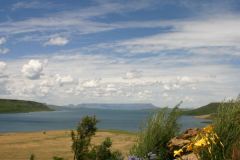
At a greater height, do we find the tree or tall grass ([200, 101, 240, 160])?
tall grass ([200, 101, 240, 160])

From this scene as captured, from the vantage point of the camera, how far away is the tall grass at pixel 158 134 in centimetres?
1130

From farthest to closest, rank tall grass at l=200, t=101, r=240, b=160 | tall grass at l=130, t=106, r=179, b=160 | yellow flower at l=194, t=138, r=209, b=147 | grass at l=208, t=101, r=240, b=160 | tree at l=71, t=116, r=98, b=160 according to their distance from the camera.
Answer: tree at l=71, t=116, r=98, b=160 → tall grass at l=130, t=106, r=179, b=160 → grass at l=208, t=101, r=240, b=160 → tall grass at l=200, t=101, r=240, b=160 → yellow flower at l=194, t=138, r=209, b=147

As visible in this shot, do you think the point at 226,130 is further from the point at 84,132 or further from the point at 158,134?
the point at 84,132

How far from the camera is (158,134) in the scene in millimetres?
11469

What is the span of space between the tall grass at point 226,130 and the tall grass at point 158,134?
2.23 metres

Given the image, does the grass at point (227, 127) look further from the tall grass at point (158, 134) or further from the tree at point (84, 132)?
the tree at point (84, 132)

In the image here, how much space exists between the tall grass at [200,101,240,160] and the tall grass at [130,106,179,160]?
7.32 feet

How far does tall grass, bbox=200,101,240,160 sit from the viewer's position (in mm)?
8273

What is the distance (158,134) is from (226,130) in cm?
279

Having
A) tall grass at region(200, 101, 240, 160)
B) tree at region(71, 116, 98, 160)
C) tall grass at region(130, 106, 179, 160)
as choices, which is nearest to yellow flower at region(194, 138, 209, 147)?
tall grass at region(200, 101, 240, 160)

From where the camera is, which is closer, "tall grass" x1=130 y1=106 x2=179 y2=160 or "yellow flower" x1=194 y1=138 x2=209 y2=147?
"yellow flower" x1=194 y1=138 x2=209 y2=147

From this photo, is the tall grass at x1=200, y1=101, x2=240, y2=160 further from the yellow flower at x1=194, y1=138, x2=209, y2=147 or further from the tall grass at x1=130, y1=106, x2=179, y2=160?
the tall grass at x1=130, y1=106, x2=179, y2=160

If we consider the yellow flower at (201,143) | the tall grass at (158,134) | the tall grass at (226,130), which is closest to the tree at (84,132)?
the tall grass at (158,134)

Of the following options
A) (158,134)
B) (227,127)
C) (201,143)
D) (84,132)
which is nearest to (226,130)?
(227,127)
